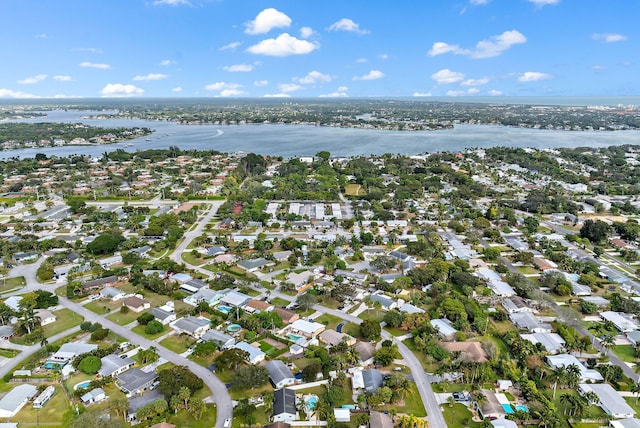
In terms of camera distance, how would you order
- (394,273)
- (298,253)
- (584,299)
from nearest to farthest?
(584,299) → (394,273) → (298,253)

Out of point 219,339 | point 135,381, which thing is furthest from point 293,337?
point 135,381

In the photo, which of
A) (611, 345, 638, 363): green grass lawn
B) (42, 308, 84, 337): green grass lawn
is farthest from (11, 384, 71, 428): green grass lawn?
(611, 345, 638, 363): green grass lawn

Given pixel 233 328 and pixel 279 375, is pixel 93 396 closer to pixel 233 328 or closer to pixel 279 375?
pixel 233 328

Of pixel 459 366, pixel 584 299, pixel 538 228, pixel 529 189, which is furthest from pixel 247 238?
pixel 529 189

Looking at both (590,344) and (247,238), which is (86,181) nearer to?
(247,238)

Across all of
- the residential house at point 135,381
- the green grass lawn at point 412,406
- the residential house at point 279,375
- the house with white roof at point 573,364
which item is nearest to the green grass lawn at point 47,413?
the residential house at point 135,381

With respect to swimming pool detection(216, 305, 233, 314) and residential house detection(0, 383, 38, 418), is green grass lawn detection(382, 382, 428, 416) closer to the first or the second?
swimming pool detection(216, 305, 233, 314)
